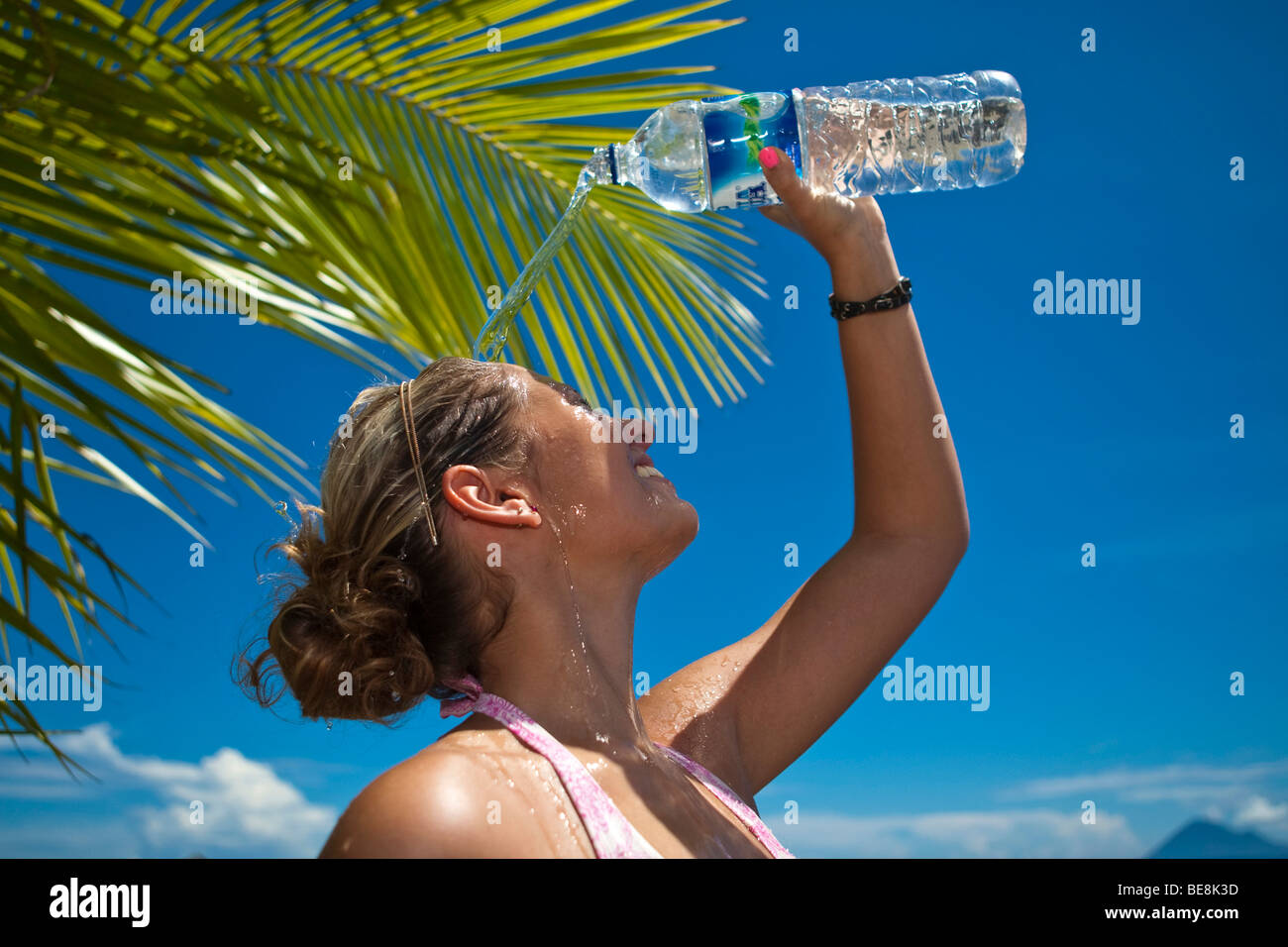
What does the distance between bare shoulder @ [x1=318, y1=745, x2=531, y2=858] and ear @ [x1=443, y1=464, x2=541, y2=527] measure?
469 millimetres

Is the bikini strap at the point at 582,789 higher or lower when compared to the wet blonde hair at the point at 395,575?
lower

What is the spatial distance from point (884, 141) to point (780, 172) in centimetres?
74

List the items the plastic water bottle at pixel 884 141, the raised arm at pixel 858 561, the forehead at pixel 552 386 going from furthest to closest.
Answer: the plastic water bottle at pixel 884 141, the raised arm at pixel 858 561, the forehead at pixel 552 386

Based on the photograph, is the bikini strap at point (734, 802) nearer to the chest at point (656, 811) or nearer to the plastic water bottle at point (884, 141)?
the chest at point (656, 811)

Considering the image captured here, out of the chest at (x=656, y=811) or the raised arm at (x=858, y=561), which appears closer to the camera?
the chest at (x=656, y=811)

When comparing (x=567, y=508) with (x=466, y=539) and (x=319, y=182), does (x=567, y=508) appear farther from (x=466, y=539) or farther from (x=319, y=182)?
(x=319, y=182)

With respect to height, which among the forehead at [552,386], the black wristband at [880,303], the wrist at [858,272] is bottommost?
the forehead at [552,386]

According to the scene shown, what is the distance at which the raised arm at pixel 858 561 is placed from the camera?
1.96m

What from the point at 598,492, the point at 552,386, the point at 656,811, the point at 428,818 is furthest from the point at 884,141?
the point at 428,818

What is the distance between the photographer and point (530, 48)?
1.89 metres

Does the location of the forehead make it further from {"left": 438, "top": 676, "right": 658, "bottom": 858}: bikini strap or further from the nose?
{"left": 438, "top": 676, "right": 658, "bottom": 858}: bikini strap

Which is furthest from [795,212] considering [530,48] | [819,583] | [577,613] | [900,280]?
[577,613]

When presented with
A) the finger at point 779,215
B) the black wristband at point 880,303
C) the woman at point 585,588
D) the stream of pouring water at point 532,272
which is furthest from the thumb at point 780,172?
the stream of pouring water at point 532,272
